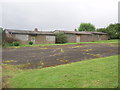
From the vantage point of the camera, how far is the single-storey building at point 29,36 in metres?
26.5

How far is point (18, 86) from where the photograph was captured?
5133 mm

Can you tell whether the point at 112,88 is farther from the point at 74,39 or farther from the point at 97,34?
the point at 97,34

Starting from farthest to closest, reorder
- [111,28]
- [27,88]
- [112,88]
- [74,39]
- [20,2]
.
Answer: [111,28] → [74,39] → [20,2] → [27,88] → [112,88]

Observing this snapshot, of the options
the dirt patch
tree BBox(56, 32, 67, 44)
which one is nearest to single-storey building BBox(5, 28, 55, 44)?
tree BBox(56, 32, 67, 44)

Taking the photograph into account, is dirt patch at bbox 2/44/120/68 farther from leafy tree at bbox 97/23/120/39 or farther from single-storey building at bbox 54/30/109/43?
leafy tree at bbox 97/23/120/39

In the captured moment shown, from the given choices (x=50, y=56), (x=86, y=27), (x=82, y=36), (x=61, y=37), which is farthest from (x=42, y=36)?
(x=86, y=27)

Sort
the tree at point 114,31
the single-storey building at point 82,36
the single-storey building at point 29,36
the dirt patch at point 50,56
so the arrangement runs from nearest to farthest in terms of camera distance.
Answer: the dirt patch at point 50,56, the single-storey building at point 29,36, the single-storey building at point 82,36, the tree at point 114,31

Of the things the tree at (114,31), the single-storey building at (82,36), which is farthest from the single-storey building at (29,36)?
the tree at (114,31)

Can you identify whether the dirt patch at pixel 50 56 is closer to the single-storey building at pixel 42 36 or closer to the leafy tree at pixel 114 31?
the single-storey building at pixel 42 36

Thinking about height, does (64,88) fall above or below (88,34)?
below

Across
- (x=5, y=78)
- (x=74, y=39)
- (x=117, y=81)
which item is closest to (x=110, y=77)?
(x=117, y=81)

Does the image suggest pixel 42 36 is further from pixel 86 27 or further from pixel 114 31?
pixel 86 27

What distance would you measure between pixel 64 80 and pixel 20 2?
11.5 m

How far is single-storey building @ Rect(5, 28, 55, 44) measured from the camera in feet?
87.1
